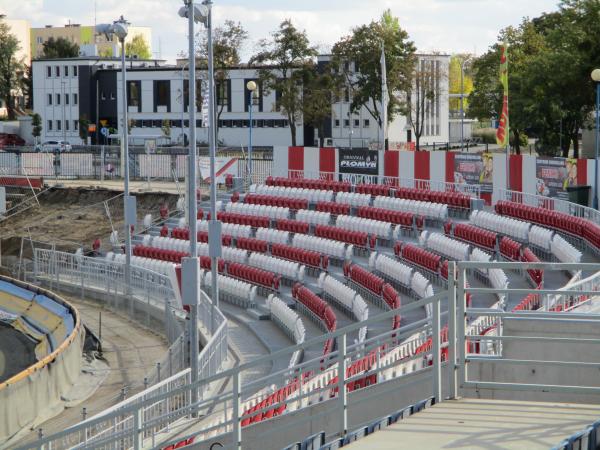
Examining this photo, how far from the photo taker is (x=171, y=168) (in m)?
60.4

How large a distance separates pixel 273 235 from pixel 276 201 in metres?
4.79

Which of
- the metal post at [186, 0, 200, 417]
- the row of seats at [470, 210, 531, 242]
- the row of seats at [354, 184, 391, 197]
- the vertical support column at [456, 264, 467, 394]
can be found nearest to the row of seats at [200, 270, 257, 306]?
the row of seats at [470, 210, 531, 242]

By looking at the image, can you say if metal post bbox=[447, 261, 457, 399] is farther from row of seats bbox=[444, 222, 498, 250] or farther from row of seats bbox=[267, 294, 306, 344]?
row of seats bbox=[444, 222, 498, 250]

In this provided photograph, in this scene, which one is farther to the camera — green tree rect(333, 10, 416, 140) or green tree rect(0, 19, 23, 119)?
green tree rect(0, 19, 23, 119)

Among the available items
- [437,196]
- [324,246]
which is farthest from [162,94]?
[324,246]

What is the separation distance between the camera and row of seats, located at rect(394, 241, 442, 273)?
33053 millimetres

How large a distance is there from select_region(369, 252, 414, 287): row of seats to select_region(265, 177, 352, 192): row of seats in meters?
10.2

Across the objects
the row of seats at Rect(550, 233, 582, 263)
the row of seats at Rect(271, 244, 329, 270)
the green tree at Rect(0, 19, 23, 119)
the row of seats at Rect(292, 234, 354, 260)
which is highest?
the green tree at Rect(0, 19, 23, 119)

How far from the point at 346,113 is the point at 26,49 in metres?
121

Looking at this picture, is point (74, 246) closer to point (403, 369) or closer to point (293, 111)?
point (293, 111)

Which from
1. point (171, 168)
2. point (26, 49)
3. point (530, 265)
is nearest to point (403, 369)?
point (530, 265)

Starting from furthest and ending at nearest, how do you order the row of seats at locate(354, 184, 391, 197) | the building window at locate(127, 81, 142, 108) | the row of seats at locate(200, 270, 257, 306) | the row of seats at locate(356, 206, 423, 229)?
the building window at locate(127, 81, 142, 108), the row of seats at locate(354, 184, 391, 197), the row of seats at locate(356, 206, 423, 229), the row of seats at locate(200, 270, 257, 306)

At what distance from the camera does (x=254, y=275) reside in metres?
37.7

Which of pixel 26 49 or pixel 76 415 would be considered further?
pixel 26 49
